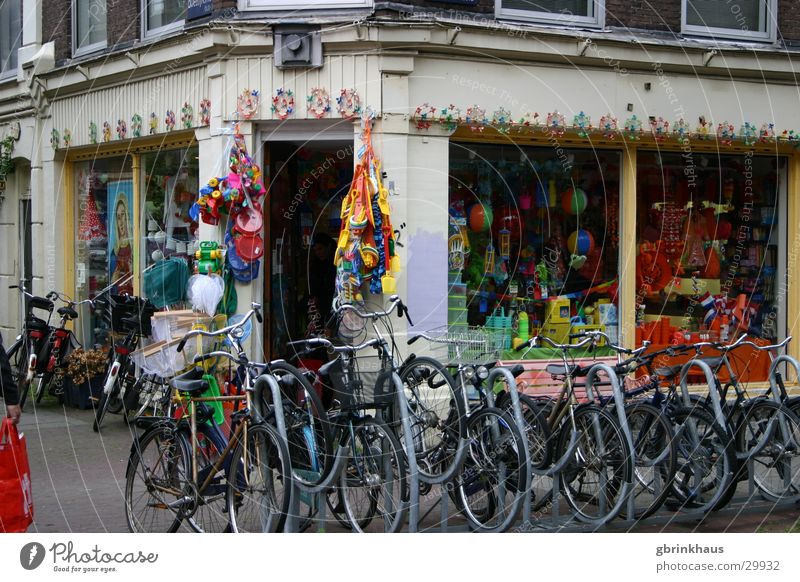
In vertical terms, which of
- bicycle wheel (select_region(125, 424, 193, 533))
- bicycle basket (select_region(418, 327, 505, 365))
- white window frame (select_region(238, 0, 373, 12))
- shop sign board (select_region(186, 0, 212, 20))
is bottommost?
bicycle wheel (select_region(125, 424, 193, 533))

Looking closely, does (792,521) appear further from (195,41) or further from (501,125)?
(195,41)

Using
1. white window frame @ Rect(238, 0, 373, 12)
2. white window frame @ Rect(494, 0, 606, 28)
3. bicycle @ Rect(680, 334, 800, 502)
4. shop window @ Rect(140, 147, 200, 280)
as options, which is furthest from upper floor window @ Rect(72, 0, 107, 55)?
bicycle @ Rect(680, 334, 800, 502)

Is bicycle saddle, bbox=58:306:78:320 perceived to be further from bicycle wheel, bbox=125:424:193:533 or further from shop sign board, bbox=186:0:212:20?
bicycle wheel, bbox=125:424:193:533

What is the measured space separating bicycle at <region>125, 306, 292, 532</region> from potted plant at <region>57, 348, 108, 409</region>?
5192mm

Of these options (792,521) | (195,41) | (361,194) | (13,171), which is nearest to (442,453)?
(792,521)

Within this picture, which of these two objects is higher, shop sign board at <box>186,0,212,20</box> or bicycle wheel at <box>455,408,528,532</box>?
shop sign board at <box>186,0,212,20</box>

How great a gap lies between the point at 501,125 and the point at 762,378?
4447 millimetres

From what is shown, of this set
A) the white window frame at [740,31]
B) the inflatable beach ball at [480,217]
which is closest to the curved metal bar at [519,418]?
the inflatable beach ball at [480,217]

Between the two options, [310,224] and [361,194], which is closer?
[361,194]

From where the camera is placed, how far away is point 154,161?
39.8 feet

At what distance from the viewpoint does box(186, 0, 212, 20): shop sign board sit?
423 inches

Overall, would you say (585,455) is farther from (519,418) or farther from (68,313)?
(68,313)

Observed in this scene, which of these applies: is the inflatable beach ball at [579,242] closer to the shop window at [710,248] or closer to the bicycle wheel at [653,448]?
the shop window at [710,248]
